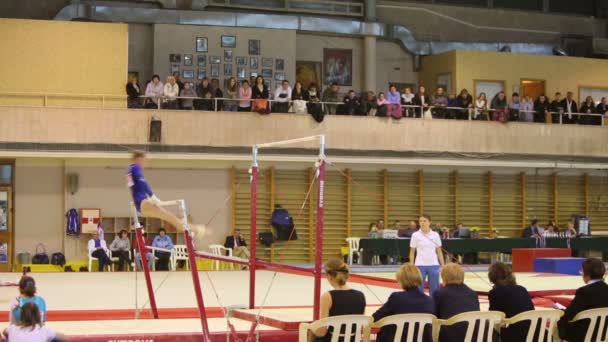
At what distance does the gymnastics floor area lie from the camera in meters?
9.68

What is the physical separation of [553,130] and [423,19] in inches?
265

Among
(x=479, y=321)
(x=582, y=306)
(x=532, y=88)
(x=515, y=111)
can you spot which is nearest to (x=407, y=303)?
(x=479, y=321)

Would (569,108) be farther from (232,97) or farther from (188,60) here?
(188,60)

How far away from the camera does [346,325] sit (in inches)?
316

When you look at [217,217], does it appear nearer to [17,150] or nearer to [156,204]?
[17,150]

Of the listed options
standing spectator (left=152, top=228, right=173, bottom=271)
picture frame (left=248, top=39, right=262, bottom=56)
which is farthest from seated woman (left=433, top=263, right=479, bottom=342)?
picture frame (left=248, top=39, right=262, bottom=56)

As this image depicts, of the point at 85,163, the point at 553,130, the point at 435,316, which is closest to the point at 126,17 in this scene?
the point at 85,163

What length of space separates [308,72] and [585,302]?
21.0 metres

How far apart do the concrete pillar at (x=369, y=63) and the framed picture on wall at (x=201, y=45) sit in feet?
17.5

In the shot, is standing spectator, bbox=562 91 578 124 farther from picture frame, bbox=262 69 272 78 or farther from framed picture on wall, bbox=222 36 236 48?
framed picture on wall, bbox=222 36 236 48

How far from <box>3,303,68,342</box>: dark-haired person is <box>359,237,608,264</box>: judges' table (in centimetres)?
1636

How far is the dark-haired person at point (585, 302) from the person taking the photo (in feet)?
28.0

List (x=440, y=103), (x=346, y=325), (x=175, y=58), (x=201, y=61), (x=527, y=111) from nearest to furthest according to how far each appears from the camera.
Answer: (x=346, y=325), (x=440, y=103), (x=527, y=111), (x=175, y=58), (x=201, y=61)

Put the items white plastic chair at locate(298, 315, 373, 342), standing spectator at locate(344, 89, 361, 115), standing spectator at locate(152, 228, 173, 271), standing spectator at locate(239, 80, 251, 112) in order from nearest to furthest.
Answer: white plastic chair at locate(298, 315, 373, 342) → standing spectator at locate(152, 228, 173, 271) → standing spectator at locate(239, 80, 251, 112) → standing spectator at locate(344, 89, 361, 115)
